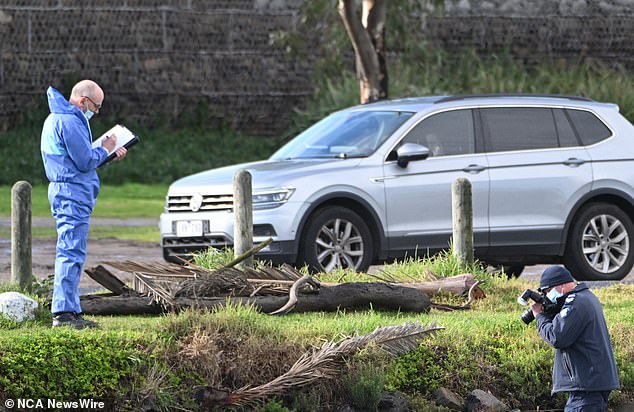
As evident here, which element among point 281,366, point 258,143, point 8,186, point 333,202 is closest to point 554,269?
point 281,366

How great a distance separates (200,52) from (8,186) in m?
5.85

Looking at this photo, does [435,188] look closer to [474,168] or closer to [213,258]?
[474,168]

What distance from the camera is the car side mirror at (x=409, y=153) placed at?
14985mm

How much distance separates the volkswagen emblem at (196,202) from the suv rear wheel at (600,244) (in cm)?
379

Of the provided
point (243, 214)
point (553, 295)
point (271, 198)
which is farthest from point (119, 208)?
point (553, 295)

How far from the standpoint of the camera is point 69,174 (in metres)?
10.8

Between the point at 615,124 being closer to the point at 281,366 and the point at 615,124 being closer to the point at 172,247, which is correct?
the point at 172,247

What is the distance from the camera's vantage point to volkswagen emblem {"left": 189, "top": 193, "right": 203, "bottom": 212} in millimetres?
15031

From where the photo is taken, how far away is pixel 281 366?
10484 mm

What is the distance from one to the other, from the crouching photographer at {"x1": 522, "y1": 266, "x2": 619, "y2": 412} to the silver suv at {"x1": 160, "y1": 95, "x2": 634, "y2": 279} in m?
5.18

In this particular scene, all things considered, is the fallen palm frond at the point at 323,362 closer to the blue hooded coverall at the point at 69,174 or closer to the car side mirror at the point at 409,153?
the blue hooded coverall at the point at 69,174

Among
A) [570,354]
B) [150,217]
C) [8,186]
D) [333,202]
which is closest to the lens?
[570,354]

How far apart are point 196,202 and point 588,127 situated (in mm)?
4251

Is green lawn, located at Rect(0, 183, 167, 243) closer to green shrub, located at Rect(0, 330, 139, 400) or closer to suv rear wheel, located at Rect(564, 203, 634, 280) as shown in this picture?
suv rear wheel, located at Rect(564, 203, 634, 280)
